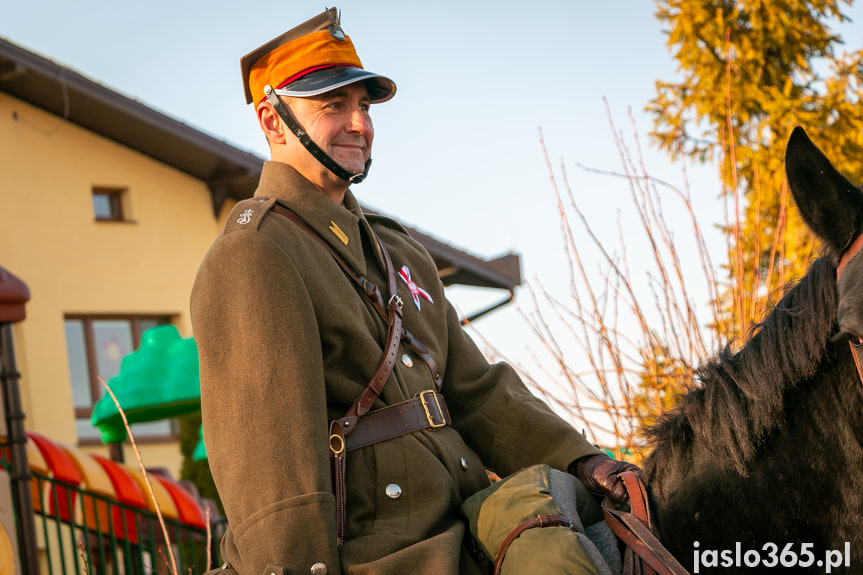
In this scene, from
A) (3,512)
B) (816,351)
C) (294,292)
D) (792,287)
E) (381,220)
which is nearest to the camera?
(816,351)

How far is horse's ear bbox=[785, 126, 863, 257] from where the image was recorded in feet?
6.72

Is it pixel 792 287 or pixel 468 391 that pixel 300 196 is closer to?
pixel 468 391

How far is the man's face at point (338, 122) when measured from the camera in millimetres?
2846

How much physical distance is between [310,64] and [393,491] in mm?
1250

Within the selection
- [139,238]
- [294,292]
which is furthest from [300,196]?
[139,238]

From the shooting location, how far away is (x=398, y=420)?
261 centimetres

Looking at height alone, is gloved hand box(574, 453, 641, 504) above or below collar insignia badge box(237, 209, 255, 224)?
below

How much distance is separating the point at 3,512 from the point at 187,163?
874 centimetres

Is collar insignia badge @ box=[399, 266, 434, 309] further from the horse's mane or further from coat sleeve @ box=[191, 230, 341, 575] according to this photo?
the horse's mane

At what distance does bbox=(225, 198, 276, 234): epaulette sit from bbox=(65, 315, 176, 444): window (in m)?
10.7

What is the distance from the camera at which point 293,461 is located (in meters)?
2.35

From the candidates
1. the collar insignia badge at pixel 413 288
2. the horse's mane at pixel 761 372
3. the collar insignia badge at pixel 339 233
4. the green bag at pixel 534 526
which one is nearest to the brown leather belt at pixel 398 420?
the green bag at pixel 534 526

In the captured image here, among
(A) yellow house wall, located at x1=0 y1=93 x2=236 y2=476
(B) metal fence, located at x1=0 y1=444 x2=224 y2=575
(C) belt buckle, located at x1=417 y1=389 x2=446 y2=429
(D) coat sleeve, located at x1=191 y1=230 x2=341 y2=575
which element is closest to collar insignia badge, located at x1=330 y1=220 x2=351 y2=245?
(D) coat sleeve, located at x1=191 y1=230 x2=341 y2=575

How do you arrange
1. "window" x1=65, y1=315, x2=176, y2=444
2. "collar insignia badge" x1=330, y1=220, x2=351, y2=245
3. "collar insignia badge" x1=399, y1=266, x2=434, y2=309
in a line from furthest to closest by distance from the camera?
1. "window" x1=65, y1=315, x2=176, y2=444
2. "collar insignia badge" x1=399, y1=266, x2=434, y2=309
3. "collar insignia badge" x1=330, y1=220, x2=351, y2=245
